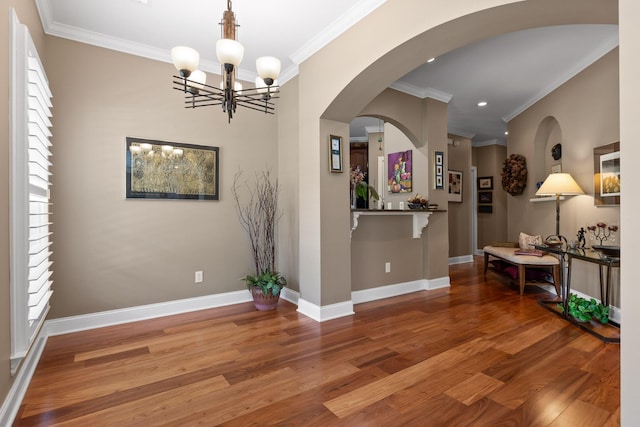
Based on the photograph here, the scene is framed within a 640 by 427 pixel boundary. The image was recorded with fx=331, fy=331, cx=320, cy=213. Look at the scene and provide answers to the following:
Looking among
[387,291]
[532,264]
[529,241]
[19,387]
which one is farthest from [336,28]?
[529,241]

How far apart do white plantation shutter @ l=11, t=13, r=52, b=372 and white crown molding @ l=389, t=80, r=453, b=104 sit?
3.59m

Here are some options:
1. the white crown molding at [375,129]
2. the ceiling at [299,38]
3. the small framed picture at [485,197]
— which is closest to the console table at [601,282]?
the ceiling at [299,38]

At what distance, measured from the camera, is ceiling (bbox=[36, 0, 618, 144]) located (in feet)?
8.90

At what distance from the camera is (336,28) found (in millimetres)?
2973

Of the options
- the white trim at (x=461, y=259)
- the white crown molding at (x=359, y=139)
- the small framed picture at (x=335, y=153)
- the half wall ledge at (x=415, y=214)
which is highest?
the white crown molding at (x=359, y=139)

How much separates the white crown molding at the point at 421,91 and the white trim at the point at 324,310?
9.18 feet

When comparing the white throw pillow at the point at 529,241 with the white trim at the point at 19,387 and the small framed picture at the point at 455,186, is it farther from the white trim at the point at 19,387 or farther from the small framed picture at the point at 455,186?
the white trim at the point at 19,387

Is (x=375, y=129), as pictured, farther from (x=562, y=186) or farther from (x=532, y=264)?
(x=532, y=264)

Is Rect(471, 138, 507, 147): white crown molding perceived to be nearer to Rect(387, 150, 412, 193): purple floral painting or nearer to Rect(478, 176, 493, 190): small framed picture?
Rect(478, 176, 493, 190): small framed picture

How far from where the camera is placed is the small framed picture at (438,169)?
184 inches

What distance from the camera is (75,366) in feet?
7.77

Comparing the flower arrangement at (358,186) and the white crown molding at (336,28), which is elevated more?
the white crown molding at (336,28)

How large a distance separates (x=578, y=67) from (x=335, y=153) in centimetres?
319

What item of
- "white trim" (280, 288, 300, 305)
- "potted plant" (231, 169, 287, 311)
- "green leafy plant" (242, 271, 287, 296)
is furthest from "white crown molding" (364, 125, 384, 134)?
"green leafy plant" (242, 271, 287, 296)
